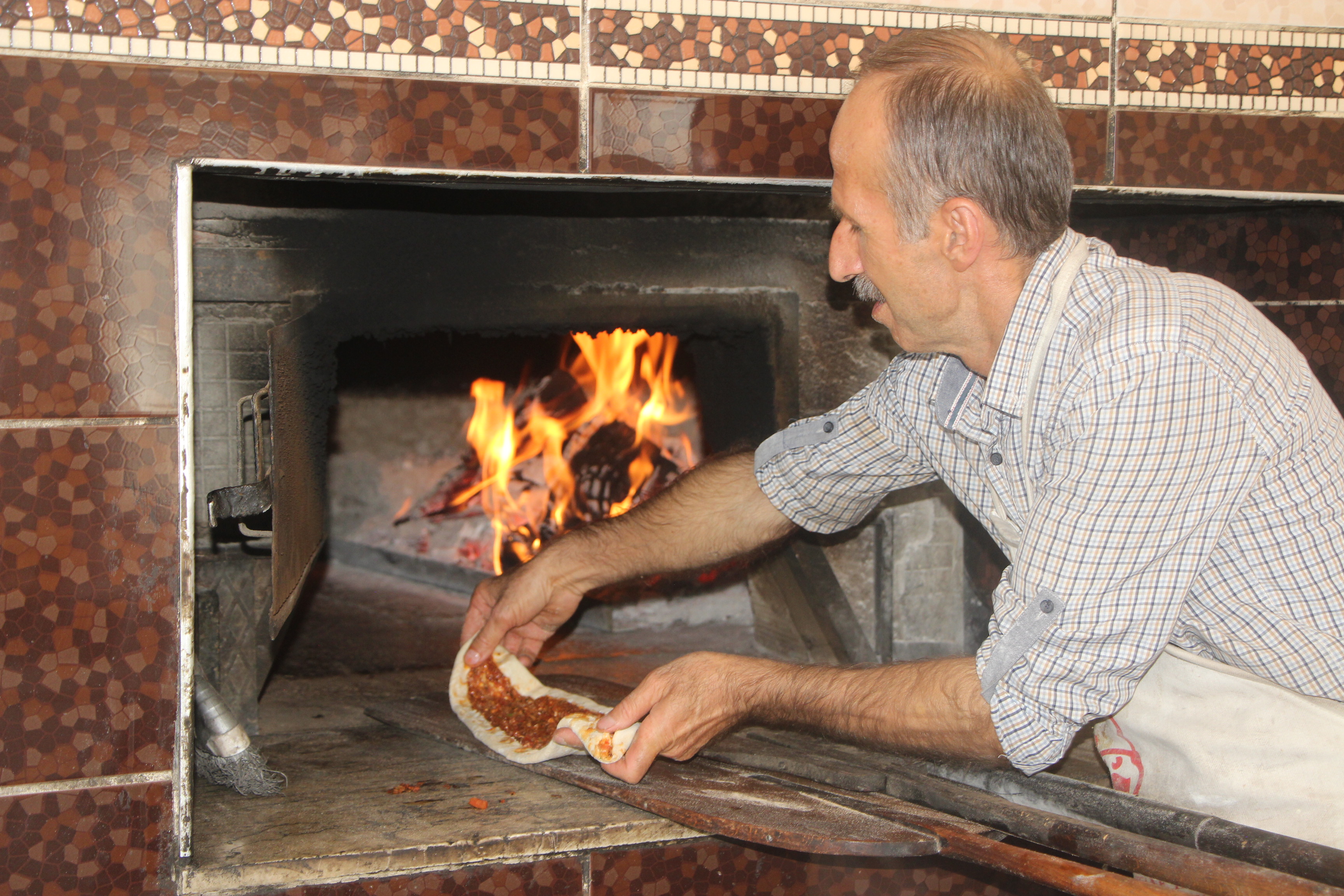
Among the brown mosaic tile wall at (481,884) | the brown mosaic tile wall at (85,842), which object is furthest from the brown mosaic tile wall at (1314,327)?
the brown mosaic tile wall at (85,842)

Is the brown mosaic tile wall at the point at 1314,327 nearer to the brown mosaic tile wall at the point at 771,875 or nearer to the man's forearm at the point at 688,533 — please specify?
the man's forearm at the point at 688,533

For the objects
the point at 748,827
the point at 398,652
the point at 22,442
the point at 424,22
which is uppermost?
the point at 424,22

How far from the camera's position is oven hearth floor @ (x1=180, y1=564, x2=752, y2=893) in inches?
55.0

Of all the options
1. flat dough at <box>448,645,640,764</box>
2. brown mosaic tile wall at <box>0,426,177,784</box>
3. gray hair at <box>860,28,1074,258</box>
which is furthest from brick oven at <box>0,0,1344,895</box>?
gray hair at <box>860,28,1074,258</box>

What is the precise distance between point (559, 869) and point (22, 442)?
2.89 feet

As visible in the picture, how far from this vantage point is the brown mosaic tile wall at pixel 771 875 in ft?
4.99

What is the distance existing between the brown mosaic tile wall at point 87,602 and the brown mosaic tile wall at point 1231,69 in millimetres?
1489

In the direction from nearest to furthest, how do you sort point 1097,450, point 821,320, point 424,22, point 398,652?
point 1097,450 < point 424,22 < point 821,320 < point 398,652

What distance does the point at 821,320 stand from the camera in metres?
2.10

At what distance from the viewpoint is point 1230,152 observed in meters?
1.70

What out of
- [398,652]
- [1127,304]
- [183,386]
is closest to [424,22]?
[183,386]

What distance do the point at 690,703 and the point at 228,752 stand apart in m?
0.69

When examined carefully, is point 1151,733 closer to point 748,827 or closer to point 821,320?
point 748,827

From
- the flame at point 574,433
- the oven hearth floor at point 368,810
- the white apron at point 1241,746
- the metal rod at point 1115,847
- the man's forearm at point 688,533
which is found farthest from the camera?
the flame at point 574,433
